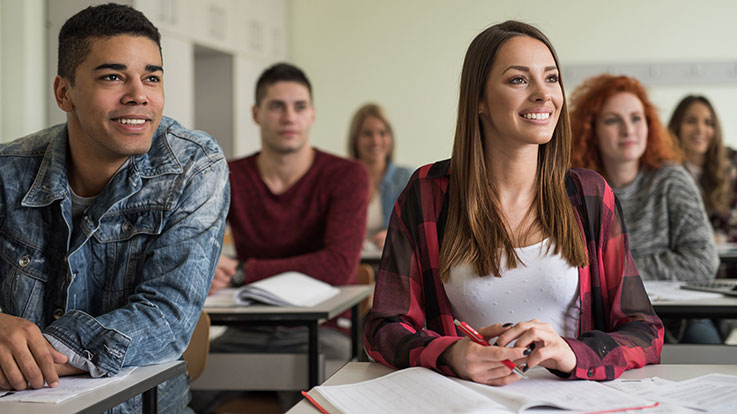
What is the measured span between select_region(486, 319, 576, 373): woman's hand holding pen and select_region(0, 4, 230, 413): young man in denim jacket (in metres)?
0.69

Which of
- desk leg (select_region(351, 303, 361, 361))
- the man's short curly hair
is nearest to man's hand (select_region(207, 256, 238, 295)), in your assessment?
desk leg (select_region(351, 303, 361, 361))

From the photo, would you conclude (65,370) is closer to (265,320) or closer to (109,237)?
(109,237)

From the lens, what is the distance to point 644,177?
268cm

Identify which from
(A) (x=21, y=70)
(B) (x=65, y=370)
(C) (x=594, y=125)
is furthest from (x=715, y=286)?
(A) (x=21, y=70)

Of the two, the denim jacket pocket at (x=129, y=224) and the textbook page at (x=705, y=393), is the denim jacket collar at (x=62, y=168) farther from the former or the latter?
the textbook page at (x=705, y=393)

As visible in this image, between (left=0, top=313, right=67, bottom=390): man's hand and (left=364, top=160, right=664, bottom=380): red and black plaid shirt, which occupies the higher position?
(left=364, top=160, right=664, bottom=380): red and black plaid shirt

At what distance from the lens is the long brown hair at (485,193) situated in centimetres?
148

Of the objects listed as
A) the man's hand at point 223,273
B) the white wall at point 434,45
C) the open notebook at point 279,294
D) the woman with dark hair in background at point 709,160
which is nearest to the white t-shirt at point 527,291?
the open notebook at point 279,294

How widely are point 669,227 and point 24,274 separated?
2.08 metres

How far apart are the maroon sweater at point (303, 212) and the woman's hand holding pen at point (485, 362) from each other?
5.08 ft

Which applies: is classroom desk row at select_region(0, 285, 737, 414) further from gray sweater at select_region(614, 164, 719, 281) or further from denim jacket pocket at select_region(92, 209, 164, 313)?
gray sweater at select_region(614, 164, 719, 281)

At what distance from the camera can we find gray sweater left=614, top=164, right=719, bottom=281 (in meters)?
2.48

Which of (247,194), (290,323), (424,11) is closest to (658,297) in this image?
(290,323)

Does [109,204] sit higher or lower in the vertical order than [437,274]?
higher
